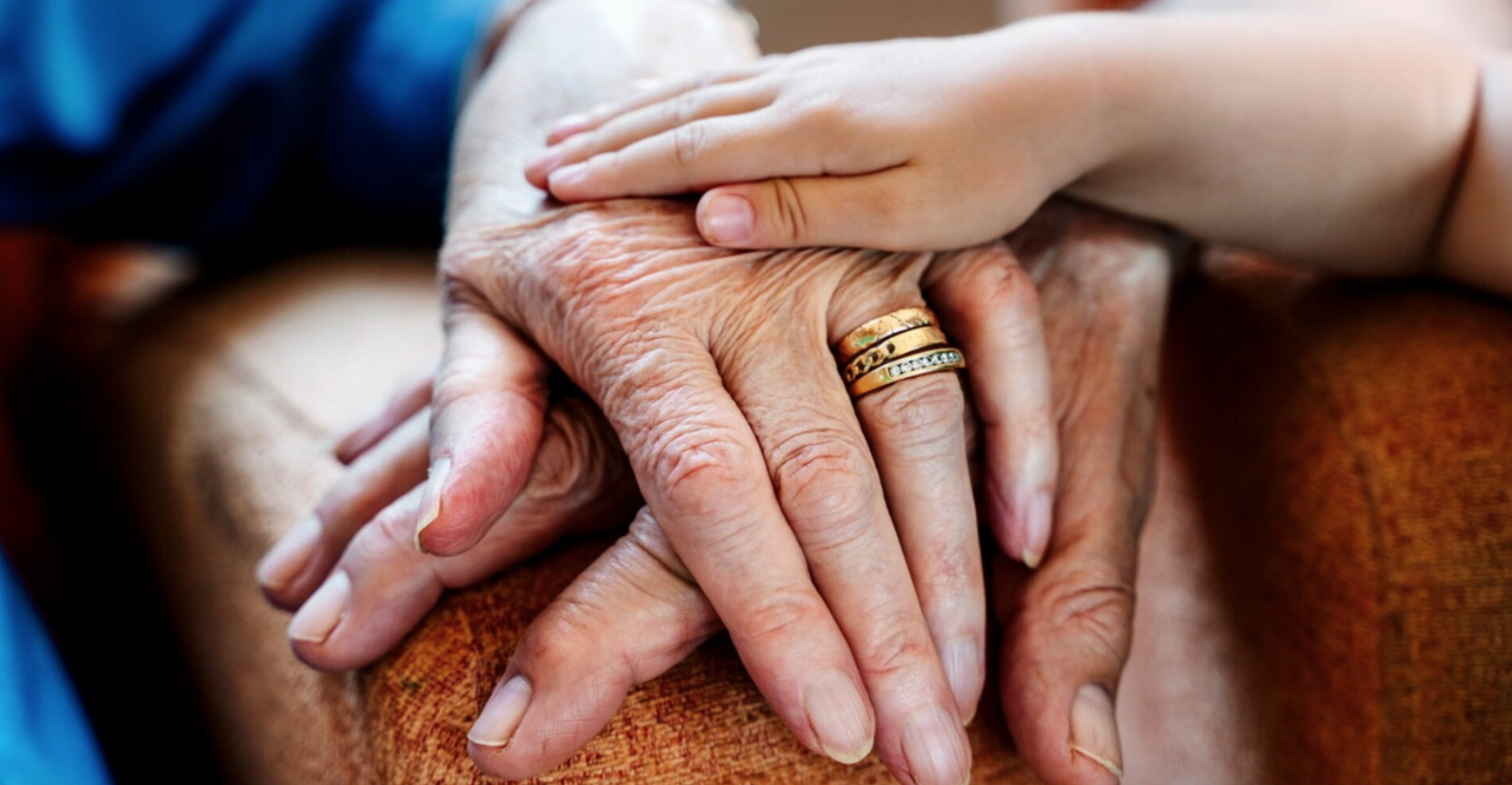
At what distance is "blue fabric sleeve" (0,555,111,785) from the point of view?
61cm

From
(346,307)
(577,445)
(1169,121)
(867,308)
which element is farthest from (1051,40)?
(346,307)

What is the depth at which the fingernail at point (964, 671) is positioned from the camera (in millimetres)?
564

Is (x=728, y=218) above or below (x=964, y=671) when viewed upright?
above

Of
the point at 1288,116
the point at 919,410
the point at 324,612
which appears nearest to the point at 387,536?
the point at 324,612

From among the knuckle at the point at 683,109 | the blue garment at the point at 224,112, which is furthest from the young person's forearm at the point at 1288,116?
the blue garment at the point at 224,112

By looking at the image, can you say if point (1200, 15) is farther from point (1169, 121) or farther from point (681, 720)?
point (681, 720)

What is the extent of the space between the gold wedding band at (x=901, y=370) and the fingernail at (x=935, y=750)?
0.17 meters

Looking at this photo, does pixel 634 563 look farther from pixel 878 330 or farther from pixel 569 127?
pixel 569 127

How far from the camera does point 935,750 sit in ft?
1.70

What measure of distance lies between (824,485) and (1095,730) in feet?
0.59

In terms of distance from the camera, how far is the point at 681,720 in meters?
0.55

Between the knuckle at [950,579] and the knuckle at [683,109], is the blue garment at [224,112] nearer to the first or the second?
the knuckle at [683,109]

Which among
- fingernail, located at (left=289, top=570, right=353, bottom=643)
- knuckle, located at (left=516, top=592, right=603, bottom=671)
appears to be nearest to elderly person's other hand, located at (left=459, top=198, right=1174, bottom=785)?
knuckle, located at (left=516, top=592, right=603, bottom=671)

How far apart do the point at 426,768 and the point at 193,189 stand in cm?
73
